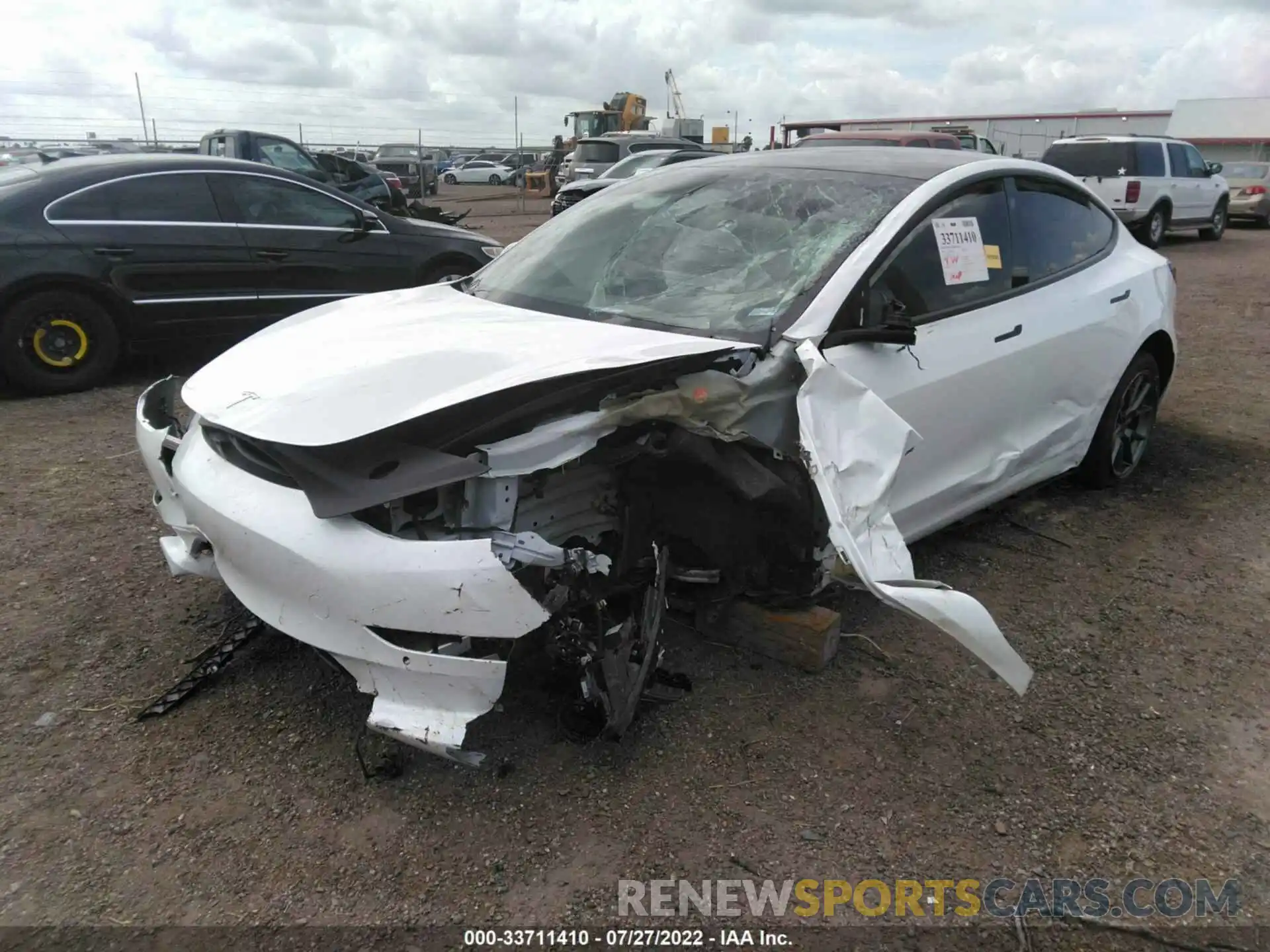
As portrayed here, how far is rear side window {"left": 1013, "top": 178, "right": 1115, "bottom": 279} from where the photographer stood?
378 centimetres

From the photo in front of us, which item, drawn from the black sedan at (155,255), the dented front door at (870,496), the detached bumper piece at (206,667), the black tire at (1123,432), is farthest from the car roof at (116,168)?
the black tire at (1123,432)

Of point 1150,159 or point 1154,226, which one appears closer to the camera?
point 1150,159

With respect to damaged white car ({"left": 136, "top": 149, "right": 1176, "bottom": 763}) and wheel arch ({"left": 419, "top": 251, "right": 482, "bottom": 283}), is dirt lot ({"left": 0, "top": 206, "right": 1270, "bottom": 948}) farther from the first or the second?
wheel arch ({"left": 419, "top": 251, "right": 482, "bottom": 283})

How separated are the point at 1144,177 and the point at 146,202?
1383 centimetres

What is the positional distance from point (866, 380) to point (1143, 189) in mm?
13601

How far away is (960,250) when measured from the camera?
3.43 metres

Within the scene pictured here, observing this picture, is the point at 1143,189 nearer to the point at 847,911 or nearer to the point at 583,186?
the point at 583,186

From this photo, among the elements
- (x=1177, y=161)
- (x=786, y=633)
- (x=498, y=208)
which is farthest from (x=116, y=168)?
(x=498, y=208)

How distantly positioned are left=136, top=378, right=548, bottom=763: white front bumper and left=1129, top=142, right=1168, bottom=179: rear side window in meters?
14.9

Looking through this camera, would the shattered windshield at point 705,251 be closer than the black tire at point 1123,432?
Yes

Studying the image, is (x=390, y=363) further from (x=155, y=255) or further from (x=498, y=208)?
(x=498, y=208)

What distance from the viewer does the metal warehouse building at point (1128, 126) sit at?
23625mm

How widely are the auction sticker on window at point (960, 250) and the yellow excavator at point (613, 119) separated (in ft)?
88.6

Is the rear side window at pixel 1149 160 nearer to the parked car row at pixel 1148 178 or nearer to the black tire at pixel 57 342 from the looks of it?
the parked car row at pixel 1148 178
